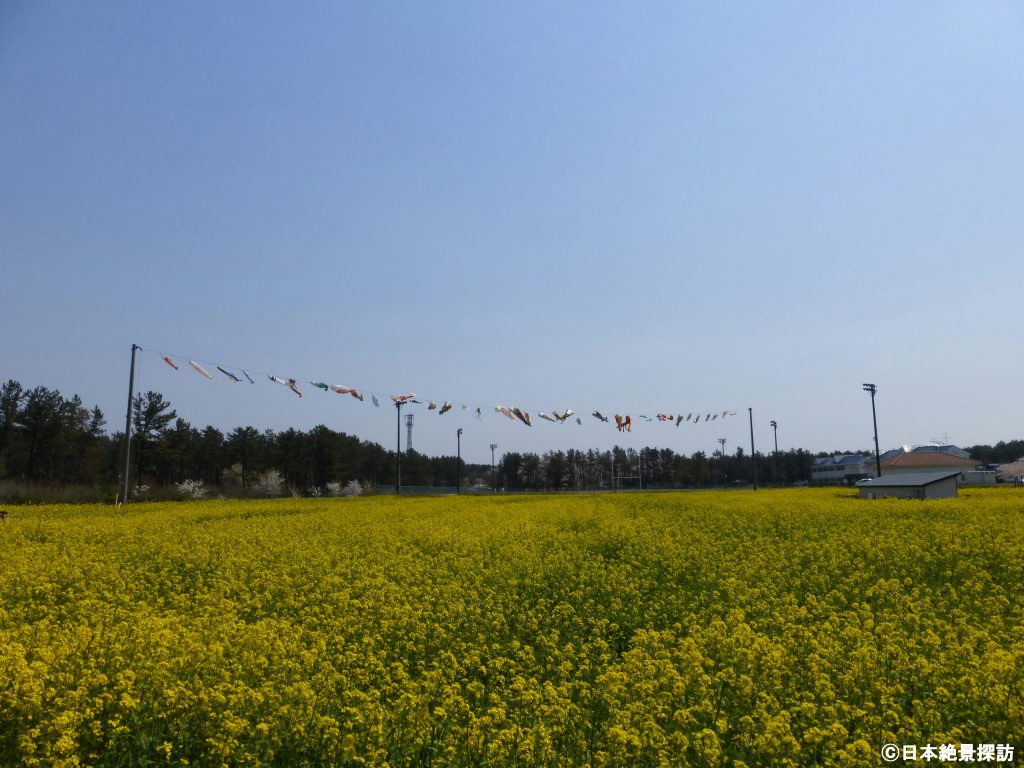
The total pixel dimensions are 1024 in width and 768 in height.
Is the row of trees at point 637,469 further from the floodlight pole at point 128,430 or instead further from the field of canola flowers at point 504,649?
the field of canola flowers at point 504,649

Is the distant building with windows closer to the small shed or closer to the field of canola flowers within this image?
the small shed

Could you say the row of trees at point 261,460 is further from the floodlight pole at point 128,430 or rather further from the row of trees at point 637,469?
the floodlight pole at point 128,430

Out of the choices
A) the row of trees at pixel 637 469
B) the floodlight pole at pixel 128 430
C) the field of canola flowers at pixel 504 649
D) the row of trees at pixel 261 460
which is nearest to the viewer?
the field of canola flowers at pixel 504 649

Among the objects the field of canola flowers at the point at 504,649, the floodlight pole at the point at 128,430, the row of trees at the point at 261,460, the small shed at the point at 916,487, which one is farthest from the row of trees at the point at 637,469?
the field of canola flowers at the point at 504,649

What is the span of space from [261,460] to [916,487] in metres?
71.4

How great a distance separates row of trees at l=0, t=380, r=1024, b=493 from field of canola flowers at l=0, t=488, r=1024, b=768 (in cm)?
3643

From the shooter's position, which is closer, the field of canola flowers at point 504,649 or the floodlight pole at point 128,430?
the field of canola flowers at point 504,649

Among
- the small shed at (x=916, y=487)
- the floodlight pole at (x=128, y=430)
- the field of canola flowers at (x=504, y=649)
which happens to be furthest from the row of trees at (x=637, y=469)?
the field of canola flowers at (x=504, y=649)

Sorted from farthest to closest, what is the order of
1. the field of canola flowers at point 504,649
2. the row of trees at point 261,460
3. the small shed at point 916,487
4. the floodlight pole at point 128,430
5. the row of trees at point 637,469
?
the row of trees at point 637,469 < the row of trees at point 261,460 < the small shed at point 916,487 < the floodlight pole at point 128,430 < the field of canola flowers at point 504,649

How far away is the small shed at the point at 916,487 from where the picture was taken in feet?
103

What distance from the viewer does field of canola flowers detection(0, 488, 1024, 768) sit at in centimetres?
481

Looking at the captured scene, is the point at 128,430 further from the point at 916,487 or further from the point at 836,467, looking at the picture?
the point at 836,467

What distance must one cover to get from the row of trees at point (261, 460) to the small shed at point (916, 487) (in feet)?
160

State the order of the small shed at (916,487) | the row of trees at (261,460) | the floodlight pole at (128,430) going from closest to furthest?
the floodlight pole at (128,430) → the small shed at (916,487) → the row of trees at (261,460)
